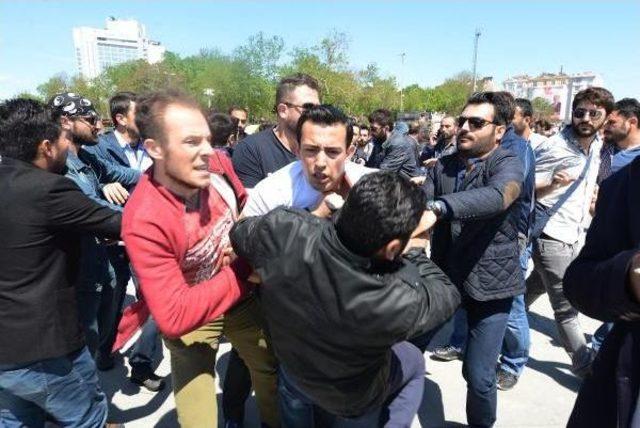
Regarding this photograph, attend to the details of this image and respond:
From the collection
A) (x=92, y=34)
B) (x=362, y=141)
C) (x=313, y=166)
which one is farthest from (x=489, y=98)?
(x=92, y=34)

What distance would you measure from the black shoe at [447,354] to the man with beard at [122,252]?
7.29 feet

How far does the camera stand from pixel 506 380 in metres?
3.33

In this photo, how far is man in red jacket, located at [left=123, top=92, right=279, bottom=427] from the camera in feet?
5.28

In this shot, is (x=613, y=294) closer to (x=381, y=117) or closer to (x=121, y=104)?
(x=121, y=104)

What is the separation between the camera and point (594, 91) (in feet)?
11.8

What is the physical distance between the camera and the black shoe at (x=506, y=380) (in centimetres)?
331

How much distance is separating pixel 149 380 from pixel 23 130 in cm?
211

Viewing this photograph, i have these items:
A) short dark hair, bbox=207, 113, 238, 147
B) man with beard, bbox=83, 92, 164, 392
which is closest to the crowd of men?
man with beard, bbox=83, 92, 164, 392

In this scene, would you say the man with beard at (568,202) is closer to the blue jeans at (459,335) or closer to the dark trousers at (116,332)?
the blue jeans at (459,335)

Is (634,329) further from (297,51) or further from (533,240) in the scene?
(297,51)

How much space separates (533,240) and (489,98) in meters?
1.62

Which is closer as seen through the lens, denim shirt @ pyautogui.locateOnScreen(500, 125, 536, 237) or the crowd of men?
the crowd of men

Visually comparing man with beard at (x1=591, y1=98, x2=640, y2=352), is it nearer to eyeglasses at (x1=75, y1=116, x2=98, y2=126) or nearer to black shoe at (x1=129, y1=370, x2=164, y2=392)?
black shoe at (x1=129, y1=370, x2=164, y2=392)

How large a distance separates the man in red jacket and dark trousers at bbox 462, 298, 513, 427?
1094 mm
